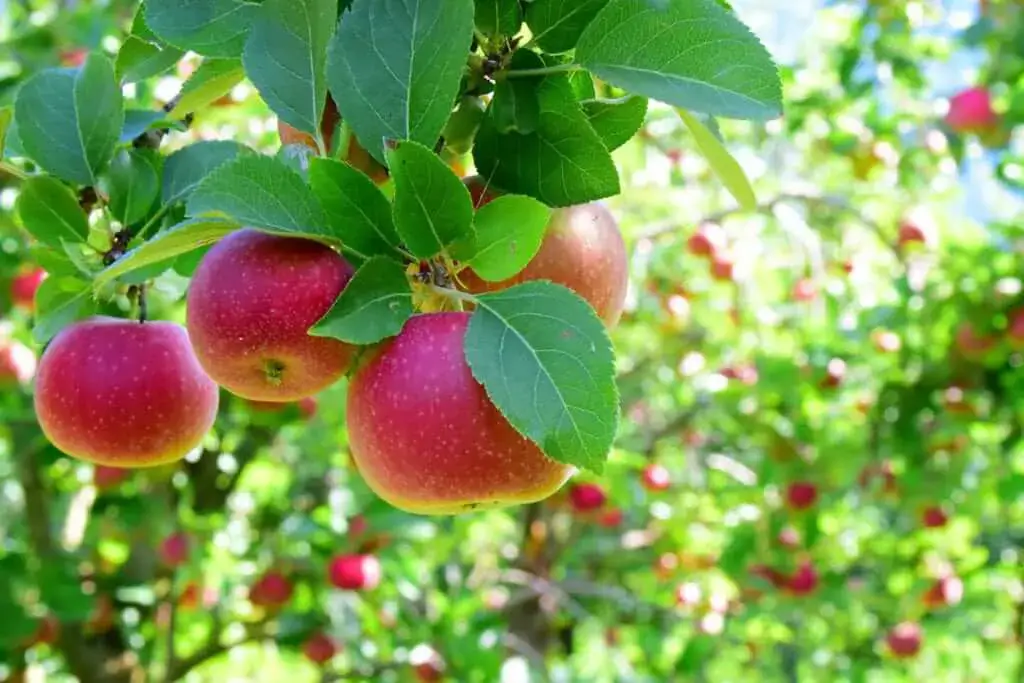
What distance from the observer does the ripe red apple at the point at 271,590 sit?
2.28 m

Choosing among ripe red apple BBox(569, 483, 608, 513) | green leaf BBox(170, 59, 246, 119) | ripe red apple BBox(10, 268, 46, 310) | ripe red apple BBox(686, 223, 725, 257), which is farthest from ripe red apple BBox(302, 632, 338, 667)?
green leaf BBox(170, 59, 246, 119)

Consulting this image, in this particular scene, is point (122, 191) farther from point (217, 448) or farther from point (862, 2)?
point (862, 2)

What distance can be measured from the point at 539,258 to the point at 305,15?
0.19 meters

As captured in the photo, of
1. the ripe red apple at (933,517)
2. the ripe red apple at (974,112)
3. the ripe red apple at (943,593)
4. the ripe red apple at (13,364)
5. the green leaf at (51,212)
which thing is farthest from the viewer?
the ripe red apple at (943,593)

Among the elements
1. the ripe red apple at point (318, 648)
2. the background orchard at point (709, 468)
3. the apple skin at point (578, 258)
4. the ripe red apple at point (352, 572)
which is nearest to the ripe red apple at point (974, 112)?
the background orchard at point (709, 468)

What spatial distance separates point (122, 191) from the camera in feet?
2.37

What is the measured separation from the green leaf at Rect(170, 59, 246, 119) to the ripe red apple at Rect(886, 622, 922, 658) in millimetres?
2700

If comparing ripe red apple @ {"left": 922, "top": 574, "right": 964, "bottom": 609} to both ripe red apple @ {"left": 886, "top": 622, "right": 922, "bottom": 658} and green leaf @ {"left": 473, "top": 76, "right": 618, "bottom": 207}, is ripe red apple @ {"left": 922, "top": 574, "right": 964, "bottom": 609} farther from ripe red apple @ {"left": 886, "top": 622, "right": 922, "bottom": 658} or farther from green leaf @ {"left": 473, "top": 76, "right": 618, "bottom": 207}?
green leaf @ {"left": 473, "top": 76, "right": 618, "bottom": 207}

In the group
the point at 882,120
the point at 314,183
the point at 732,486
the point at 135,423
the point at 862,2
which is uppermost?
the point at 314,183

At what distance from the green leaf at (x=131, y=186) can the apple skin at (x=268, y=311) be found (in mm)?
155

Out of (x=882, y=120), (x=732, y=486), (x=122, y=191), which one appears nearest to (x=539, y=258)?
(x=122, y=191)

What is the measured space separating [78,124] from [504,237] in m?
0.36

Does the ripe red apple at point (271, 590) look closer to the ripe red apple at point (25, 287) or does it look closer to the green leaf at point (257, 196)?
the ripe red apple at point (25, 287)

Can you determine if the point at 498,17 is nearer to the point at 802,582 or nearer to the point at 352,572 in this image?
the point at 352,572
